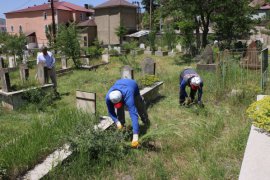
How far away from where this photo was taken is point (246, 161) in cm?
335

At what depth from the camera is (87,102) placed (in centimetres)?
540

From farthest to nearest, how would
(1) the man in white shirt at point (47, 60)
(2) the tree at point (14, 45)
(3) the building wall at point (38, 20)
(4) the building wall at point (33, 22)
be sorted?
(4) the building wall at point (33, 22), (3) the building wall at point (38, 20), (2) the tree at point (14, 45), (1) the man in white shirt at point (47, 60)

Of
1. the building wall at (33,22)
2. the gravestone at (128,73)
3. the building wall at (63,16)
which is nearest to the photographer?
the gravestone at (128,73)

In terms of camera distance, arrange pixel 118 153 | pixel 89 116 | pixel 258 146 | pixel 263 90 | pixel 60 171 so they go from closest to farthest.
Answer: pixel 258 146, pixel 60 171, pixel 118 153, pixel 89 116, pixel 263 90

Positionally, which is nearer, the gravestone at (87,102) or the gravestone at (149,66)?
the gravestone at (87,102)

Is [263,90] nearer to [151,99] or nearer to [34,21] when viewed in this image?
[151,99]

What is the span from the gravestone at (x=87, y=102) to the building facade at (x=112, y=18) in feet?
115

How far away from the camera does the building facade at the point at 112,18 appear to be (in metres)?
40.6

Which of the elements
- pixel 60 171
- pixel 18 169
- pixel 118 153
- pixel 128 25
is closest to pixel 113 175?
pixel 118 153

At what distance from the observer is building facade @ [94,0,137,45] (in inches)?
1599

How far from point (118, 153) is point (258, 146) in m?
1.94

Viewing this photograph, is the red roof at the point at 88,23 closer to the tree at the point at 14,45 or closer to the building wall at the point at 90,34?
the building wall at the point at 90,34

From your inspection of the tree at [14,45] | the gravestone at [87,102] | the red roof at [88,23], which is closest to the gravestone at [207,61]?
the gravestone at [87,102]

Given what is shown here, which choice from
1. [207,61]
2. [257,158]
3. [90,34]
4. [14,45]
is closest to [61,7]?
[90,34]
